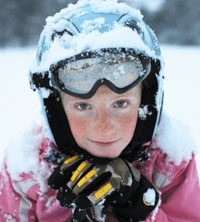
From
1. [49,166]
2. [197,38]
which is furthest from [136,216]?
[197,38]

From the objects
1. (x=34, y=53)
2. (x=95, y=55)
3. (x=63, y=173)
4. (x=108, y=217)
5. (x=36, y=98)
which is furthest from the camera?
(x=34, y=53)

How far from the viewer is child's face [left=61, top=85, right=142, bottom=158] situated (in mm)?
1228

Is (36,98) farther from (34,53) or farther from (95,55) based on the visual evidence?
(34,53)

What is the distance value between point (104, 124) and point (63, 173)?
319 mm

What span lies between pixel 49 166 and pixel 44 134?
0.17 m

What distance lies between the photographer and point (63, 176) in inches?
55.6

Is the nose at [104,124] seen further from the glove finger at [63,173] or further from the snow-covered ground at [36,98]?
the snow-covered ground at [36,98]

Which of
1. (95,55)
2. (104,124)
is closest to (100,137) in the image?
(104,124)

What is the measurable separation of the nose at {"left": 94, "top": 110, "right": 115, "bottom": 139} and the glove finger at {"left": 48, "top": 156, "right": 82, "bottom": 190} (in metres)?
0.25

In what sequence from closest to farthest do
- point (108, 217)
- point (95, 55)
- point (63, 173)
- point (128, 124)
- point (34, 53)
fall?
point (95, 55) < point (128, 124) < point (63, 173) < point (108, 217) < point (34, 53)

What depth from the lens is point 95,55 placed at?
1.19 meters

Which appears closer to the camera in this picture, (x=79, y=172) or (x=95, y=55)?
(x=95, y=55)

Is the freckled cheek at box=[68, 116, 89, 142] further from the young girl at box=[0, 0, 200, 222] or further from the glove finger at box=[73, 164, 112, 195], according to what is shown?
the glove finger at box=[73, 164, 112, 195]

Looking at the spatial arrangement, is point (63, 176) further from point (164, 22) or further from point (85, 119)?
point (164, 22)
